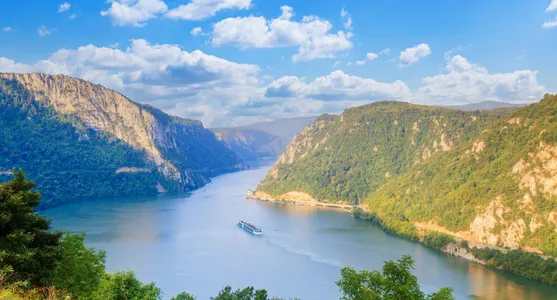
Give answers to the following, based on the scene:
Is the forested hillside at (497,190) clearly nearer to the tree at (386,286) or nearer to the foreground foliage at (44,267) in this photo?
the tree at (386,286)

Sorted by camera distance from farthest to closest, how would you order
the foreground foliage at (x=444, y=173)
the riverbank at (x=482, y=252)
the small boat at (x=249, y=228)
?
the small boat at (x=249, y=228)
the foreground foliage at (x=444, y=173)
the riverbank at (x=482, y=252)

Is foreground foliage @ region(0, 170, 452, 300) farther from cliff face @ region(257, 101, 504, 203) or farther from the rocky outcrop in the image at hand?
the rocky outcrop

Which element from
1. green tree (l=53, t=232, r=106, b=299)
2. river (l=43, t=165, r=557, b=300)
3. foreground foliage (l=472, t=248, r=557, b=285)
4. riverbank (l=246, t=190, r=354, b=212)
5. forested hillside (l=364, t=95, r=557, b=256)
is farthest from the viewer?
riverbank (l=246, t=190, r=354, b=212)

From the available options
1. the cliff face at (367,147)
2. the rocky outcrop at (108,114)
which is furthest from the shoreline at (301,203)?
the rocky outcrop at (108,114)

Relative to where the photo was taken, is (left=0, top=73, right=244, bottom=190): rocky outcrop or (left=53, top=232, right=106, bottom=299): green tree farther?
(left=0, top=73, right=244, bottom=190): rocky outcrop

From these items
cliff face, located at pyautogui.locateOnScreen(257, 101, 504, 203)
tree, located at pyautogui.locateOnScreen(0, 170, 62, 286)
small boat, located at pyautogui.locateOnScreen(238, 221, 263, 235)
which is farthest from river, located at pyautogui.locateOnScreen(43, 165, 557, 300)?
tree, located at pyautogui.locateOnScreen(0, 170, 62, 286)

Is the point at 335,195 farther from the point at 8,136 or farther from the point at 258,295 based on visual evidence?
the point at 8,136

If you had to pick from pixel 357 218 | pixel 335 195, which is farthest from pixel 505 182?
pixel 335 195

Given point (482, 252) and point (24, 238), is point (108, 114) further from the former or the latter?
point (24, 238)
